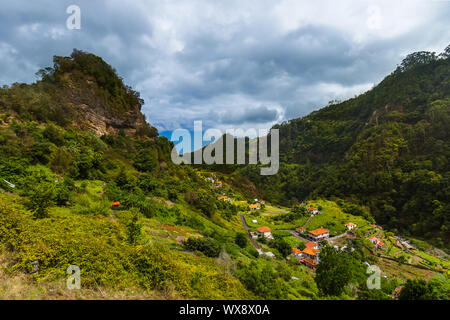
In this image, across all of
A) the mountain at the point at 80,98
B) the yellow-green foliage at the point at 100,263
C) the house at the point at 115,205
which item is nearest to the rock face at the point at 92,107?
the mountain at the point at 80,98

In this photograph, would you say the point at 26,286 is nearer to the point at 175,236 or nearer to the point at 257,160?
the point at 175,236

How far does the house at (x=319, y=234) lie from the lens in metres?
38.3

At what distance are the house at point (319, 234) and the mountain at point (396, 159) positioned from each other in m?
22.9

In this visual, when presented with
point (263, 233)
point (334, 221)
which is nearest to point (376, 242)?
point (334, 221)

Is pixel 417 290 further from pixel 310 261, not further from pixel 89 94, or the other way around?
pixel 89 94

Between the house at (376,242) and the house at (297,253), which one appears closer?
the house at (297,253)

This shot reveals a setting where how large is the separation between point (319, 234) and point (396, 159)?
4414cm

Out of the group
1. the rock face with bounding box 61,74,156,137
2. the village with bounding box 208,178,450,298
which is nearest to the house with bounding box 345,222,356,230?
the village with bounding box 208,178,450,298

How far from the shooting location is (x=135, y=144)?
3784cm

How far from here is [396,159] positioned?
2367 inches

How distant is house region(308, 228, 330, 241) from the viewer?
126 ft

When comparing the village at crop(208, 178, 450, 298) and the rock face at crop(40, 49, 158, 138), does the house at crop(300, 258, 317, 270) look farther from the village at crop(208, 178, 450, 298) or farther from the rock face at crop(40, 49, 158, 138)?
the rock face at crop(40, 49, 158, 138)

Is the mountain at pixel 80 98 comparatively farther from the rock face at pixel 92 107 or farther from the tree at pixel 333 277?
the tree at pixel 333 277
